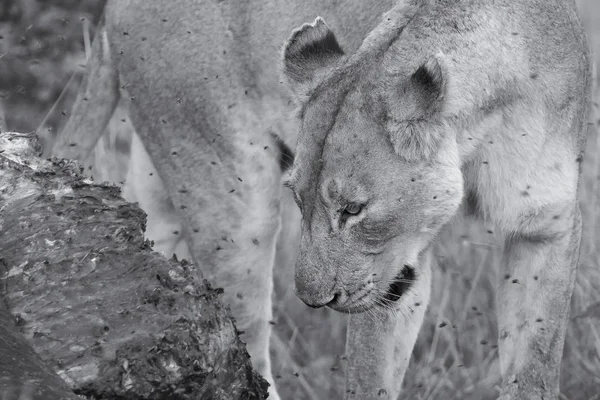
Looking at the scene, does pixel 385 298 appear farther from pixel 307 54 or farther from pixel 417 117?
pixel 307 54

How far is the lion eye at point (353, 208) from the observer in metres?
3.76

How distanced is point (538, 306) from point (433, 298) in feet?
4.90

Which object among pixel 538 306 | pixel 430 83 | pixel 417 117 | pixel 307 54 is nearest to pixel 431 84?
pixel 430 83

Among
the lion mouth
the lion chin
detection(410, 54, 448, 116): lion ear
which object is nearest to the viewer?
detection(410, 54, 448, 116): lion ear

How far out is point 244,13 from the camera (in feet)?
15.8

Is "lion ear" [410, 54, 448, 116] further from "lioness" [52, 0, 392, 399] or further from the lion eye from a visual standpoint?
"lioness" [52, 0, 392, 399]

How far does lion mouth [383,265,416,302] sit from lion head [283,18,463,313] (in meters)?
0.06

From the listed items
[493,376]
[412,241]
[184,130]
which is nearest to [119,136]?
[184,130]

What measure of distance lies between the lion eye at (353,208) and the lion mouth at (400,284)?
1.21ft

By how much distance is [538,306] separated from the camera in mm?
4312

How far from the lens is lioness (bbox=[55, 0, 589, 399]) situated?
12.5ft

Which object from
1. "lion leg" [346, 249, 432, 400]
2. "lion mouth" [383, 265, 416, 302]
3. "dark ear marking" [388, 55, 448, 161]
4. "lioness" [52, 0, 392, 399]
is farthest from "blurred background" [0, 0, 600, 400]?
"dark ear marking" [388, 55, 448, 161]

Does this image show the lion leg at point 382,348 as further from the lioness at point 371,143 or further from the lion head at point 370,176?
the lion head at point 370,176

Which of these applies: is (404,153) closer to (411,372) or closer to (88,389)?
(88,389)
